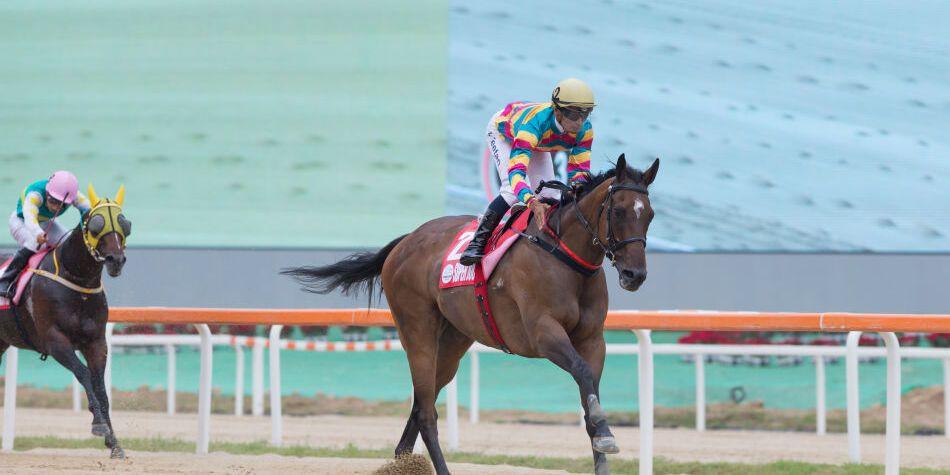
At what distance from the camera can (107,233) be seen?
289 inches

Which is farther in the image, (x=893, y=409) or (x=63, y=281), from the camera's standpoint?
(x=63, y=281)

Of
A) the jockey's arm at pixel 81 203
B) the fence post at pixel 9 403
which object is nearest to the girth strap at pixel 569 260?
the jockey's arm at pixel 81 203

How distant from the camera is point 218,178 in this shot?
65.3 feet

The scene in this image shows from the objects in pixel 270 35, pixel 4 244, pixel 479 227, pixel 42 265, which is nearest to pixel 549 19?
pixel 270 35

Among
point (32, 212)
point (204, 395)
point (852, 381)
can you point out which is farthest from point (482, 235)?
point (32, 212)

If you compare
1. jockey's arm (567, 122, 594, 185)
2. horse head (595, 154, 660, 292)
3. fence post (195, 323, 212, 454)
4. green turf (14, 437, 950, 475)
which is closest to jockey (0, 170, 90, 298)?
fence post (195, 323, 212, 454)

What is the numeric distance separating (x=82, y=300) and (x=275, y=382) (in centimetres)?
136

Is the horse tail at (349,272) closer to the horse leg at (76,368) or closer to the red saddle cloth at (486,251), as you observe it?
the red saddle cloth at (486,251)

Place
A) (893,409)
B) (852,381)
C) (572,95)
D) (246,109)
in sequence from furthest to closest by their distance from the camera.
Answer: (246,109)
(852,381)
(893,409)
(572,95)

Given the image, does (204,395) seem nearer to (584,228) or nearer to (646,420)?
(646,420)

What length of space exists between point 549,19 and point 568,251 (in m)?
13.8

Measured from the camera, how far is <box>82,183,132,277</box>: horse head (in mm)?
7270

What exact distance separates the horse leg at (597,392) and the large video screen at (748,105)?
Result: 12.3m

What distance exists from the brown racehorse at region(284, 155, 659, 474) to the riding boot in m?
0.16
